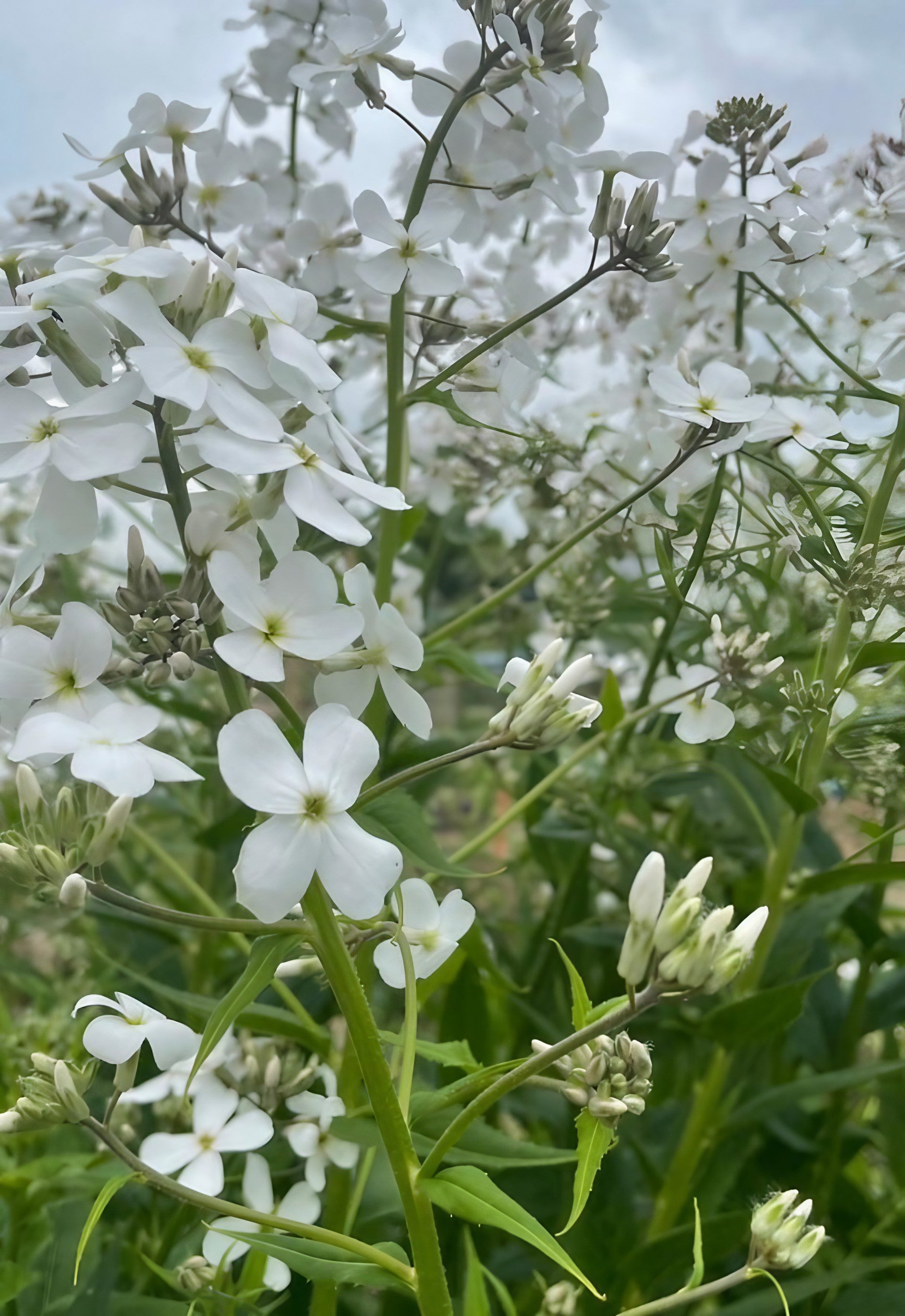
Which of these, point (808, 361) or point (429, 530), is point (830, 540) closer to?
point (808, 361)

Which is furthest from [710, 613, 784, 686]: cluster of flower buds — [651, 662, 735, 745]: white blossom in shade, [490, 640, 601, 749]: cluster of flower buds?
[490, 640, 601, 749]: cluster of flower buds

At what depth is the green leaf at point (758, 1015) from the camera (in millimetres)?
444

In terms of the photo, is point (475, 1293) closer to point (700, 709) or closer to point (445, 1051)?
point (445, 1051)

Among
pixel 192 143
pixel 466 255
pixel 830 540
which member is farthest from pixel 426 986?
pixel 466 255

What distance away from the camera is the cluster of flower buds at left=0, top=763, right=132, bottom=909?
26 centimetres

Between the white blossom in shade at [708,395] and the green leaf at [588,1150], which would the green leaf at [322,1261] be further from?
the white blossom in shade at [708,395]

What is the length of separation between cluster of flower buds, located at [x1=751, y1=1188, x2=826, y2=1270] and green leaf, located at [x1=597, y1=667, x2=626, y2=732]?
0.22 meters

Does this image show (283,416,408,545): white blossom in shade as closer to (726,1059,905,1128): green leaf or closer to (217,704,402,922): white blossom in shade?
(217,704,402,922): white blossom in shade

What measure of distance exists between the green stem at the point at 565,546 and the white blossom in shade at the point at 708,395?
0.05ft

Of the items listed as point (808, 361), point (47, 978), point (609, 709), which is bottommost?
point (47, 978)

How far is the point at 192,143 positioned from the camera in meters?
0.43

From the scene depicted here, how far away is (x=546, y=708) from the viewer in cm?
28

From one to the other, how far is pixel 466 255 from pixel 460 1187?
1.81ft

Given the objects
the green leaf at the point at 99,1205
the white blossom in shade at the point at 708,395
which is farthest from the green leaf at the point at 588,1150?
the white blossom in shade at the point at 708,395
